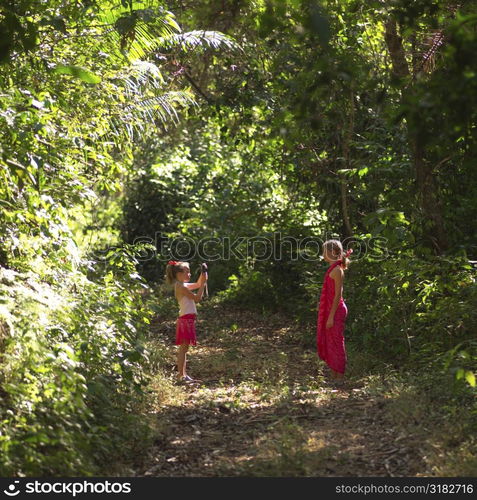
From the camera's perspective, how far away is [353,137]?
468 inches

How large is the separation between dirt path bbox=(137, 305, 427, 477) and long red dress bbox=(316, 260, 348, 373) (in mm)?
239

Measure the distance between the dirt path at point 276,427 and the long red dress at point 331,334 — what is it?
239mm

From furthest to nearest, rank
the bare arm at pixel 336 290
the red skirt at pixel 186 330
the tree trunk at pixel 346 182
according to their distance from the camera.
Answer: the tree trunk at pixel 346 182, the red skirt at pixel 186 330, the bare arm at pixel 336 290

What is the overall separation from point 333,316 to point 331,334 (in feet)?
0.67

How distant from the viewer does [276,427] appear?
663 cm

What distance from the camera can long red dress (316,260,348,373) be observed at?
8711mm

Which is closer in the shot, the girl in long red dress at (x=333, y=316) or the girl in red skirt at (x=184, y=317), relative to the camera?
the girl in long red dress at (x=333, y=316)

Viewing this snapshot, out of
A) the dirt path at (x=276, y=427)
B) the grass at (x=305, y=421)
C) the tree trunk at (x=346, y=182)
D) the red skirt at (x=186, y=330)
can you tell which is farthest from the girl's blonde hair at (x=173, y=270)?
the tree trunk at (x=346, y=182)

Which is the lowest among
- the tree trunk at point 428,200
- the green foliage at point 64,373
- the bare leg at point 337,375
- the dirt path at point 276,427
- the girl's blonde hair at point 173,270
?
the dirt path at point 276,427

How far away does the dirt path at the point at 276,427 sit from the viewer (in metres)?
5.67

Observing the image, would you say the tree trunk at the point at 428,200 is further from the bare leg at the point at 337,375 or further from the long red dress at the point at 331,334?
the bare leg at the point at 337,375

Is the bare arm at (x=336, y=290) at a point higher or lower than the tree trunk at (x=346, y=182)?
lower

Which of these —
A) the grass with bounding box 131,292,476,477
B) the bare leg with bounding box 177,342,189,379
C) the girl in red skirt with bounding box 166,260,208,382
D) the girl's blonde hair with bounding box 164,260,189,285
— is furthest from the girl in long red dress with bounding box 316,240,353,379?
the girl's blonde hair with bounding box 164,260,189,285

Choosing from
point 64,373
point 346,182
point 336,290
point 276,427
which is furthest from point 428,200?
point 64,373
